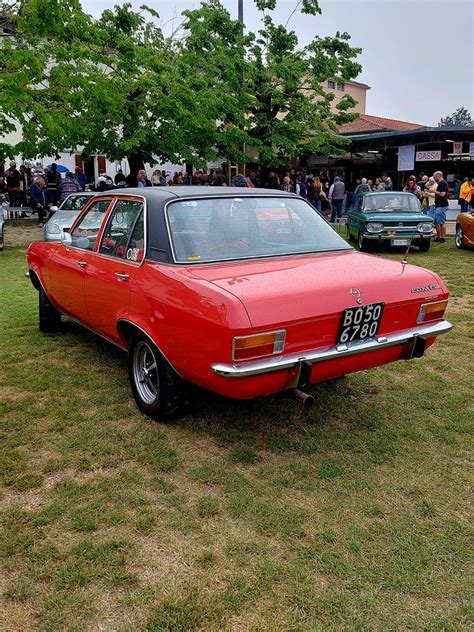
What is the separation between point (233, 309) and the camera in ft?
9.84

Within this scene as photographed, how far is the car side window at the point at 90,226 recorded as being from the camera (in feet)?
15.7

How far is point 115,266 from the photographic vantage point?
4.24m

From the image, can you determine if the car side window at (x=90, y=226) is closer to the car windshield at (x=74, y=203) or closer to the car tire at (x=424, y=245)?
the car windshield at (x=74, y=203)

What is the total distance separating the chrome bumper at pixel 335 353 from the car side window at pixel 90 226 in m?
2.24

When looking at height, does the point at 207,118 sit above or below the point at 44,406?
above

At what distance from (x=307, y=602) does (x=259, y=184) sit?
2308cm

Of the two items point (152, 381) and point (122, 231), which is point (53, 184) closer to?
point (122, 231)

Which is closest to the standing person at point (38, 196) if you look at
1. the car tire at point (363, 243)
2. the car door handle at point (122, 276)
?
the car tire at point (363, 243)

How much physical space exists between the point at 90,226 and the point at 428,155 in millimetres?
24760

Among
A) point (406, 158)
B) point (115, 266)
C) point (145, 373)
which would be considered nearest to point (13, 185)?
point (115, 266)

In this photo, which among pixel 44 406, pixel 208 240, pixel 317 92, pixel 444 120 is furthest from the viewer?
pixel 444 120

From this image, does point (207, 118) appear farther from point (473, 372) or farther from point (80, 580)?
point (80, 580)

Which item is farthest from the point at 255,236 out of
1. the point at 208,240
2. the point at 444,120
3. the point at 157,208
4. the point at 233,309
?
the point at 444,120

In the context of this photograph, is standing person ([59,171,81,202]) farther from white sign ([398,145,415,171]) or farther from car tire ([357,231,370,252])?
white sign ([398,145,415,171])
